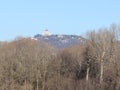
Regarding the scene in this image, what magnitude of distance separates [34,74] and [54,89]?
4.53 metres

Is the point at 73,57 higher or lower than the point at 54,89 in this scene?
higher

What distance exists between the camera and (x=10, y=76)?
2437 inches

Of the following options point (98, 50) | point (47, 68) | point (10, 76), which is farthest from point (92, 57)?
point (10, 76)

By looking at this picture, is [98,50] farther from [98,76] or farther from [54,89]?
[54,89]

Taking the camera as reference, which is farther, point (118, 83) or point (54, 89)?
point (54, 89)

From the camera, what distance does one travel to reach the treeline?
60344mm

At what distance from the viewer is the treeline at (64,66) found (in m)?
60.3

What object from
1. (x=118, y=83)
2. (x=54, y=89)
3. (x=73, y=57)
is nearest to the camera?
(x=118, y=83)

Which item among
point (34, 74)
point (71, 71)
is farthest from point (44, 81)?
point (71, 71)

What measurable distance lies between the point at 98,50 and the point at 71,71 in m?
6.39

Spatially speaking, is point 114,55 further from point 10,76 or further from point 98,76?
point 10,76

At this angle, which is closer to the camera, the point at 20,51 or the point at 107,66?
the point at 107,66

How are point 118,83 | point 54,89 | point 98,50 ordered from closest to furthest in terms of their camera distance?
1. point 118,83
2. point 54,89
3. point 98,50

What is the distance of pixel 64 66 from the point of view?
229 feet
